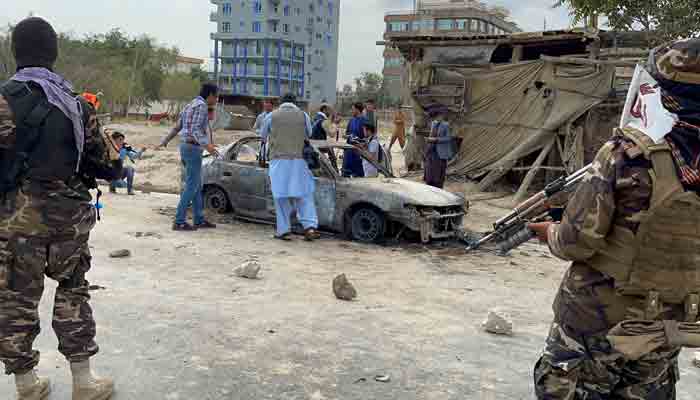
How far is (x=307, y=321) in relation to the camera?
454cm

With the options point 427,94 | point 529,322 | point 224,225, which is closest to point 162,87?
point 427,94

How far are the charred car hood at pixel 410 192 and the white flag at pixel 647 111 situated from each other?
16.9 ft

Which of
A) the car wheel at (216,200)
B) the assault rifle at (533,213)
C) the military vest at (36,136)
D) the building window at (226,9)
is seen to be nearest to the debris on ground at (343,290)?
the assault rifle at (533,213)

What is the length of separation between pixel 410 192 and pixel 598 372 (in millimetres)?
5433

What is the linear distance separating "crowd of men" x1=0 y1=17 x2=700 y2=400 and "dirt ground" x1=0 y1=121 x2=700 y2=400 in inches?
24.1

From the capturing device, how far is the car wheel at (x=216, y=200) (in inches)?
352

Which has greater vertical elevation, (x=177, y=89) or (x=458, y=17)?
(x=458, y=17)

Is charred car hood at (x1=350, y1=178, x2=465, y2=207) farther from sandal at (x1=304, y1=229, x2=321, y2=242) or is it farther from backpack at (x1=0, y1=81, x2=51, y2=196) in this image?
backpack at (x1=0, y1=81, x2=51, y2=196)

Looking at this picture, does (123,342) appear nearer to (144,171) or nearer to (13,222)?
(13,222)

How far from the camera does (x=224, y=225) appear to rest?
27.8 ft

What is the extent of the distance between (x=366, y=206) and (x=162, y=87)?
5565 cm

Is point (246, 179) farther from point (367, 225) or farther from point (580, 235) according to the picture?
point (580, 235)

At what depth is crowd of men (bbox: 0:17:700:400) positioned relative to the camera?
2.09m

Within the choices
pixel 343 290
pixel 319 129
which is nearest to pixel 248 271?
pixel 343 290
